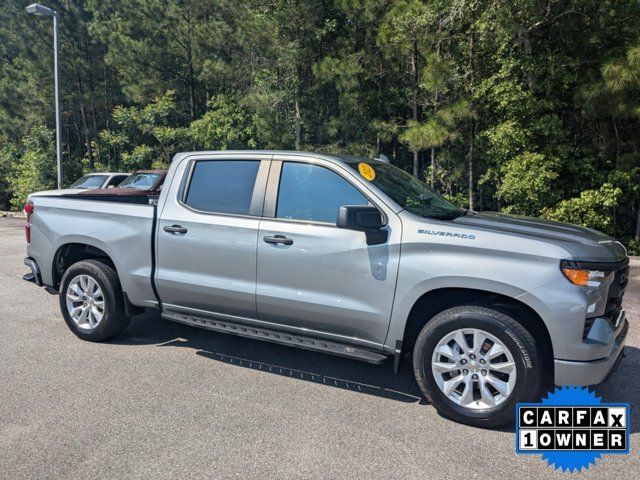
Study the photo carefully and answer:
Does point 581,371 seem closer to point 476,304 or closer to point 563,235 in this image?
point 476,304

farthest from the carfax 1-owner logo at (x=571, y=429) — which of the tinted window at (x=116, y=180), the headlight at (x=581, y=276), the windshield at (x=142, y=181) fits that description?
the tinted window at (x=116, y=180)

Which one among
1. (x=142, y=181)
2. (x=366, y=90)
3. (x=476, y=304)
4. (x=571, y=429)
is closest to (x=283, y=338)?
Result: (x=476, y=304)

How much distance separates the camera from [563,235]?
3.56 m

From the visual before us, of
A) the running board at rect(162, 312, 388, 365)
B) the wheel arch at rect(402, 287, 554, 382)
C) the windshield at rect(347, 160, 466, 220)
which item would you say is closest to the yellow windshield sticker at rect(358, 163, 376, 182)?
the windshield at rect(347, 160, 466, 220)

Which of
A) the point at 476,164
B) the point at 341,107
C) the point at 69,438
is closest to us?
the point at 69,438

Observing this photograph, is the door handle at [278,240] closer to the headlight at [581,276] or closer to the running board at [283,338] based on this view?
the running board at [283,338]

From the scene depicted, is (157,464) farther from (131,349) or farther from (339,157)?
(339,157)

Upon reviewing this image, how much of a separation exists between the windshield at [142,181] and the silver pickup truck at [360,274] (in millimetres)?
6951

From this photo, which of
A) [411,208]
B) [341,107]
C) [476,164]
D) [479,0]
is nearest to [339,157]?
[411,208]

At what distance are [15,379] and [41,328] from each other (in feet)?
5.06

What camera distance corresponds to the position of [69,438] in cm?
321

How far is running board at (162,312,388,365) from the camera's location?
374 centimetres

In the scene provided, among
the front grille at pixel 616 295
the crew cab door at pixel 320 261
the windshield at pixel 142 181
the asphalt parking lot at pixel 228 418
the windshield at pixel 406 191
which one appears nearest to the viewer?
the asphalt parking lot at pixel 228 418

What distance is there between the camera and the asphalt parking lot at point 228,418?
2928 mm
